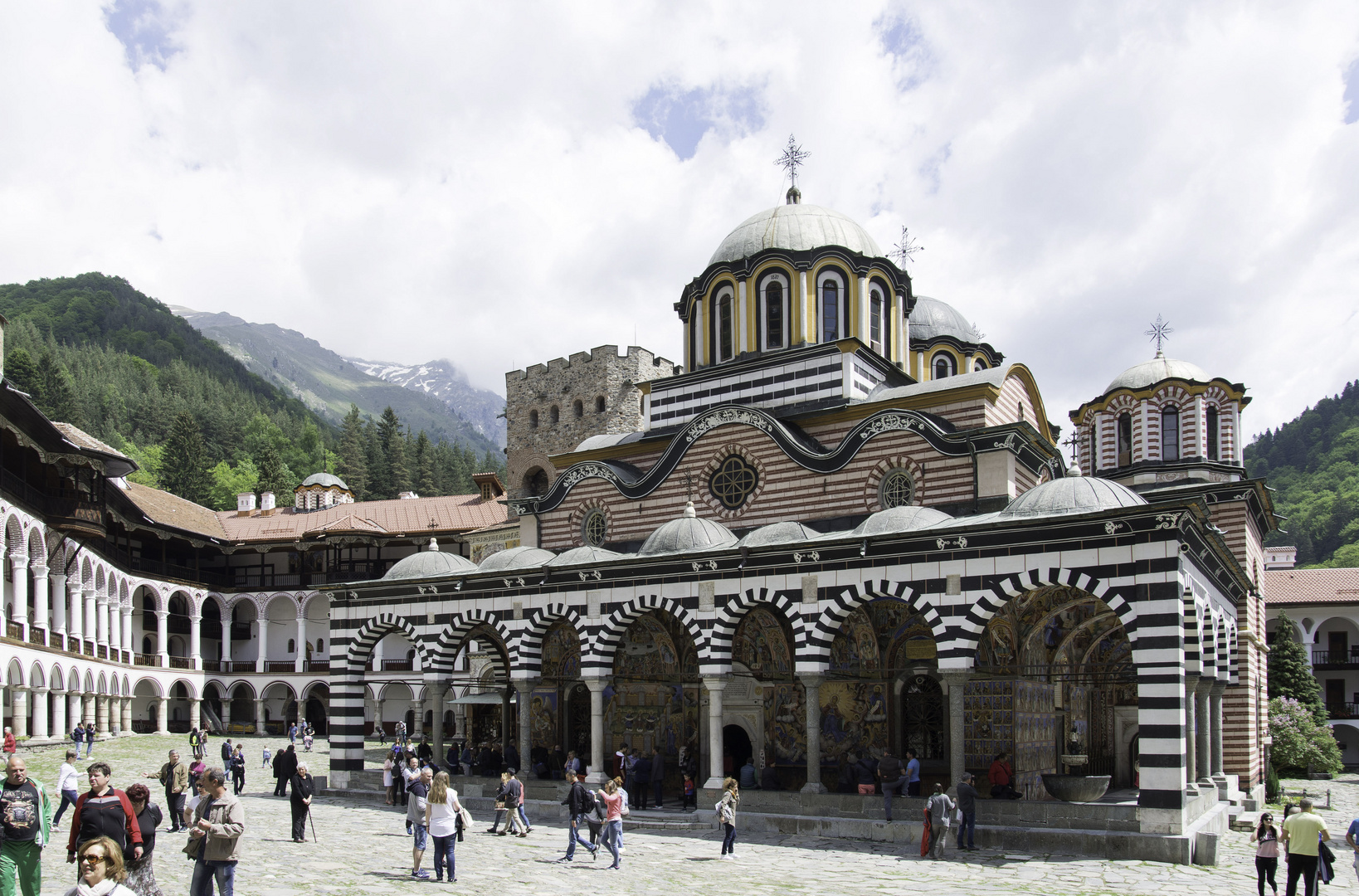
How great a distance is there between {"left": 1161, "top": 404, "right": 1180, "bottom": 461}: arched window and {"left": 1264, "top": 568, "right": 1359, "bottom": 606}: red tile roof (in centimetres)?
1844

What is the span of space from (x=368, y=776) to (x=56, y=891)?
434 inches

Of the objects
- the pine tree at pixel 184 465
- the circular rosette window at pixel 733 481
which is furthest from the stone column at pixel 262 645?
the circular rosette window at pixel 733 481

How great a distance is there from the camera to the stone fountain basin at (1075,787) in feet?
54.0

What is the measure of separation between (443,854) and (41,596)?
77.7 feet

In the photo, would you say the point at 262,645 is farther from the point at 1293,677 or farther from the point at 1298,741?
the point at 1293,677

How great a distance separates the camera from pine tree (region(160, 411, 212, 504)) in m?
63.2

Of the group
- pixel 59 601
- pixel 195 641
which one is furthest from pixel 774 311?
pixel 195 641

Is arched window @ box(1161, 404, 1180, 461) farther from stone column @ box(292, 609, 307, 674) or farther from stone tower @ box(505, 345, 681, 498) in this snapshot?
stone column @ box(292, 609, 307, 674)

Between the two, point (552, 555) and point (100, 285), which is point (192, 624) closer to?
point (552, 555)

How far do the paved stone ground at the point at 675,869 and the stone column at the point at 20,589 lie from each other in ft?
49.5

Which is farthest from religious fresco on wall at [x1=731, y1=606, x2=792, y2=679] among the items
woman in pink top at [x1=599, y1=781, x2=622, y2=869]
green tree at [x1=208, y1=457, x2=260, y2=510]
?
green tree at [x1=208, y1=457, x2=260, y2=510]

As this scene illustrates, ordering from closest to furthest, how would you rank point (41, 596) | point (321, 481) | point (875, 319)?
point (875, 319) < point (41, 596) < point (321, 481)

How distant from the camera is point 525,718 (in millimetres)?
20250

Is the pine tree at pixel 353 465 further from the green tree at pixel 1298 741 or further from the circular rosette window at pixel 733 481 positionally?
the green tree at pixel 1298 741
